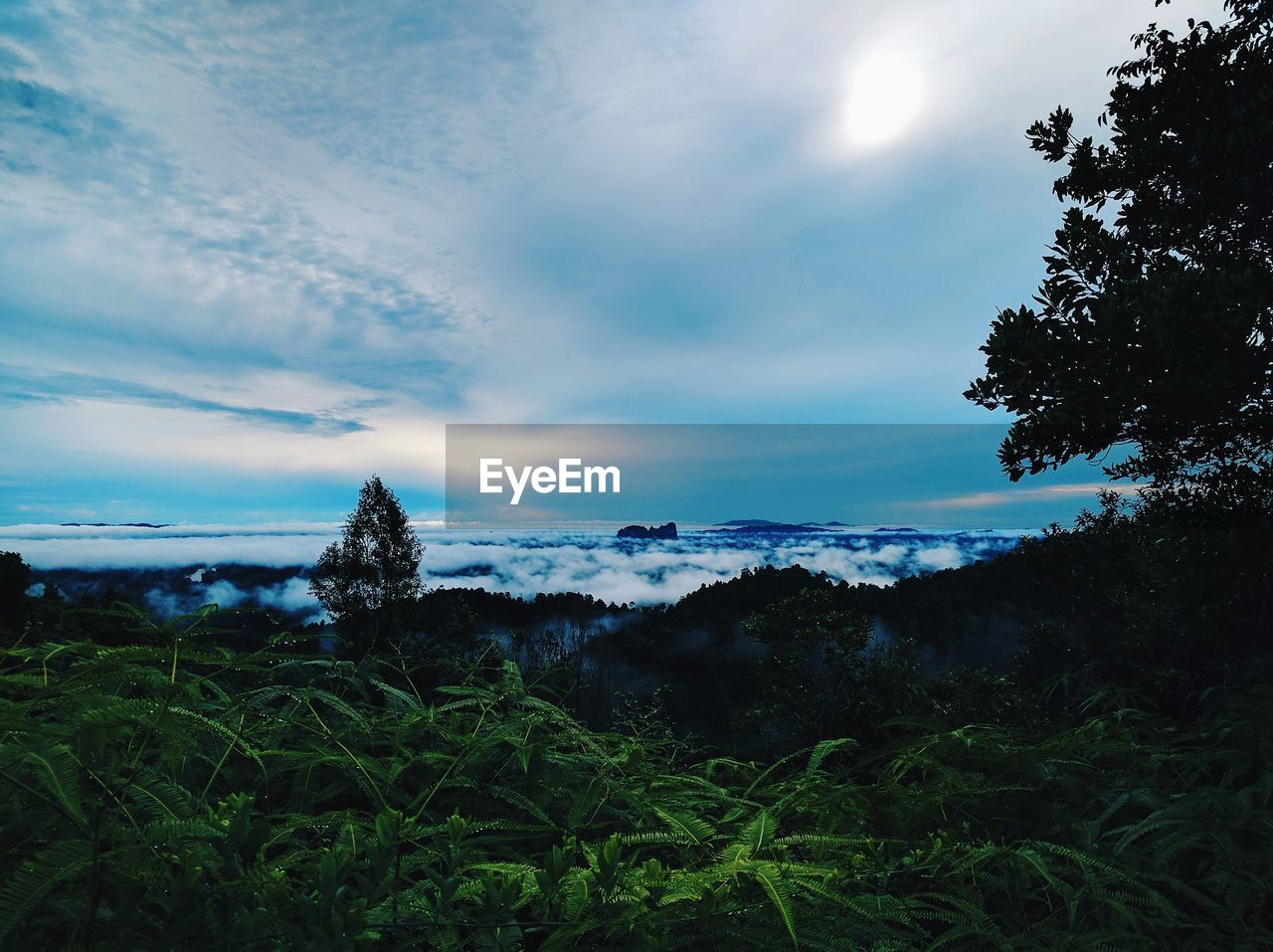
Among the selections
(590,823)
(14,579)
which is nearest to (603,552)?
(14,579)

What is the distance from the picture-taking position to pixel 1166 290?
4.15 meters

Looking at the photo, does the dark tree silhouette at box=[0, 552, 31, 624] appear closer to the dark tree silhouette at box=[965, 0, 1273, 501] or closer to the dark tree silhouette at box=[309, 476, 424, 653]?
the dark tree silhouette at box=[965, 0, 1273, 501]

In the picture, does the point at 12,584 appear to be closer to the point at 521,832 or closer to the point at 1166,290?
the point at 521,832

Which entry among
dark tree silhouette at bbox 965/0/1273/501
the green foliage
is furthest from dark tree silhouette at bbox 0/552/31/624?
dark tree silhouette at bbox 965/0/1273/501

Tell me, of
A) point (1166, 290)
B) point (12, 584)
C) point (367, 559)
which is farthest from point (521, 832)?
point (367, 559)

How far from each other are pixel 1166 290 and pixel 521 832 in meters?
4.52

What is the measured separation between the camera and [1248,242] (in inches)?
218

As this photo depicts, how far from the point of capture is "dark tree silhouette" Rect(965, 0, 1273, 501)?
4254 millimetres

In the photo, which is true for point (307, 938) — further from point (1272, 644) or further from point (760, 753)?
point (760, 753)

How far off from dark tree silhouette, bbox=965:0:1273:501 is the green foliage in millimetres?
2005

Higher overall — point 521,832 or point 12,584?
point 12,584

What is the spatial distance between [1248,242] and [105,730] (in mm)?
7551

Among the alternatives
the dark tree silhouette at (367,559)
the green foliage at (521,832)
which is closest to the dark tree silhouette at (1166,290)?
the green foliage at (521,832)

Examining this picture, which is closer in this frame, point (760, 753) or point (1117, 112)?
point (1117, 112)
